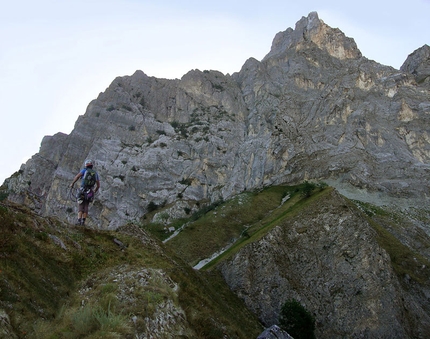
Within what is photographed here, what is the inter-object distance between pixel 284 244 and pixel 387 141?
52374 mm

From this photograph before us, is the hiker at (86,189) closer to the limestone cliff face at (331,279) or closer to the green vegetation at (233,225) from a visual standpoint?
the limestone cliff face at (331,279)

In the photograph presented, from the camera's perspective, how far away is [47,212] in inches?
3482

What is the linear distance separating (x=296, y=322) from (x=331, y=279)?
8.79m

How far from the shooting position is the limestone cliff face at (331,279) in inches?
1255

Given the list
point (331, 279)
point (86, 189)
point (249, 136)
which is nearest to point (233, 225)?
point (331, 279)

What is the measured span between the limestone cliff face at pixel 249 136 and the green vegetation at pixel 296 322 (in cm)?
4465

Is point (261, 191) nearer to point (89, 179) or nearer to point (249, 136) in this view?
point (249, 136)

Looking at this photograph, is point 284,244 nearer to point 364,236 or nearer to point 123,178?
point 364,236

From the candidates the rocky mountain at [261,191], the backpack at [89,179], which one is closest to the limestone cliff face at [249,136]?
the rocky mountain at [261,191]

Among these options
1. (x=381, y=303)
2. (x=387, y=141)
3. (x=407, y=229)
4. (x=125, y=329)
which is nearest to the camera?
(x=125, y=329)

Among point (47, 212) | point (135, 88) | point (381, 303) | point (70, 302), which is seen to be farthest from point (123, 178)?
point (70, 302)

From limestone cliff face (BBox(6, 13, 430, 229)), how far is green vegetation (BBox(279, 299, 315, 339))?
44.6 metres

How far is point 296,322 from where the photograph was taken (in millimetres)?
28188

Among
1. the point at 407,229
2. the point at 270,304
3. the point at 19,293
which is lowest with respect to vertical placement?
the point at 407,229
